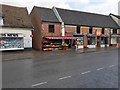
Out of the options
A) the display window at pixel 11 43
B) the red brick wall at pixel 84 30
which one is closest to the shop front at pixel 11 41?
the display window at pixel 11 43

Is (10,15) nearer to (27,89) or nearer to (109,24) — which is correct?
(27,89)

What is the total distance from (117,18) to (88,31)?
13.8 m

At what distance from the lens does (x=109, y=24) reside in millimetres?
27312

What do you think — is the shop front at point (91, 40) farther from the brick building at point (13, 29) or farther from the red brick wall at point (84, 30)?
the brick building at point (13, 29)

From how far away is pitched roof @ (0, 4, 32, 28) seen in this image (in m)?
16.0

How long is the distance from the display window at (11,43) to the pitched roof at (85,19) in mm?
9728

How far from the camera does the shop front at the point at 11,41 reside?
15.3 metres

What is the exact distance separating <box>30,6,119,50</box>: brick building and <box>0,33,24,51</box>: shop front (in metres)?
3.71

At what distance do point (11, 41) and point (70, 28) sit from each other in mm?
11549

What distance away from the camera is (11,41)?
1614 cm

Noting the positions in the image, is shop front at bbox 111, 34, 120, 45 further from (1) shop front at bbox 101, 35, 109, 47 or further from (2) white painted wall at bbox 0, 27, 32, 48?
(2) white painted wall at bbox 0, 27, 32, 48

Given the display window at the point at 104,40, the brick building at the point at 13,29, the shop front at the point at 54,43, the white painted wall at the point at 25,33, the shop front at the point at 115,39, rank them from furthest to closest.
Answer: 1. the shop front at the point at 115,39
2. the display window at the point at 104,40
3. the shop front at the point at 54,43
4. the white painted wall at the point at 25,33
5. the brick building at the point at 13,29

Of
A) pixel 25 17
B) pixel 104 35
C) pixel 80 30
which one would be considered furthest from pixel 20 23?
pixel 104 35

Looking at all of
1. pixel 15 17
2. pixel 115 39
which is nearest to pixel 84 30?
pixel 115 39
